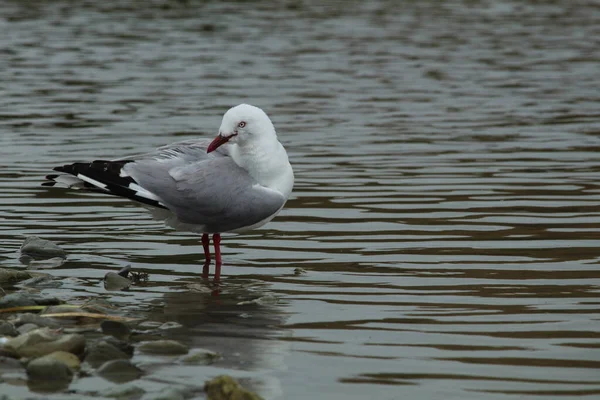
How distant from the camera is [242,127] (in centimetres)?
922

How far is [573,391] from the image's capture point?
627 cm

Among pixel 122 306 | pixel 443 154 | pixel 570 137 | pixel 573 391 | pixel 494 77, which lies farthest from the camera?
pixel 494 77

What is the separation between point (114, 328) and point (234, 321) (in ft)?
2.84

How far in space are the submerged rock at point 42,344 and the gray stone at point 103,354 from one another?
0.10 metres

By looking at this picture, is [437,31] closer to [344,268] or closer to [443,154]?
[443,154]

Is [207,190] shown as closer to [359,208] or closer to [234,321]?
[234,321]

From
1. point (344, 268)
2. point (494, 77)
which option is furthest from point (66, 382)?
point (494, 77)

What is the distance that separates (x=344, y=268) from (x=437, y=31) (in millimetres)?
20689

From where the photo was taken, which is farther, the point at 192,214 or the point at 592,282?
the point at 192,214

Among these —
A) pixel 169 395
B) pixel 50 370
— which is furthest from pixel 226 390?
pixel 50 370

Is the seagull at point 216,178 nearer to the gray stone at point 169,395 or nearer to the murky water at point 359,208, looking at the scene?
the murky water at point 359,208

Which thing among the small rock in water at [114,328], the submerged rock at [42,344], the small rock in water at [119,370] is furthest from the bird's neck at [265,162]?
the small rock in water at [119,370]

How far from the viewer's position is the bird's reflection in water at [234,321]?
684cm

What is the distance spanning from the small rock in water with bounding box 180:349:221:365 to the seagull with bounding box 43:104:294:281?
2.40 metres
